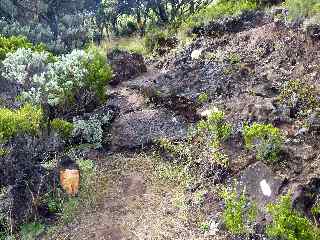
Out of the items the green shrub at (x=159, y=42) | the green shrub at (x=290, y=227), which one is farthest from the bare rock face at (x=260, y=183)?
the green shrub at (x=159, y=42)

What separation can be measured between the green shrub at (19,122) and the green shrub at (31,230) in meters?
1.46

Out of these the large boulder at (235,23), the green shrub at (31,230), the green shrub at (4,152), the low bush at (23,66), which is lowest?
the green shrub at (31,230)

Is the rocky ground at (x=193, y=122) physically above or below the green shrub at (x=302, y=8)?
below

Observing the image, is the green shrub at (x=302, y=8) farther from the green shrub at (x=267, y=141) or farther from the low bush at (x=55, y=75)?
the green shrub at (x=267, y=141)

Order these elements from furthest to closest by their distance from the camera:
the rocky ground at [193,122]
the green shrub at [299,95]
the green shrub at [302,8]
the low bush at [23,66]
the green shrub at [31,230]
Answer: the green shrub at [302,8] → the low bush at [23,66] → the green shrub at [299,95] → the green shrub at [31,230] → the rocky ground at [193,122]

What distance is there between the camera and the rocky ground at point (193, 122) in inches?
300

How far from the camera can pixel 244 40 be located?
532 inches

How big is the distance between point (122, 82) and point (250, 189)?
7917 mm

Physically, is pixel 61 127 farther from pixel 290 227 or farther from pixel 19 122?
pixel 290 227

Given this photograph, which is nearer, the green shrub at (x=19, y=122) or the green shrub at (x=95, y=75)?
the green shrub at (x=19, y=122)

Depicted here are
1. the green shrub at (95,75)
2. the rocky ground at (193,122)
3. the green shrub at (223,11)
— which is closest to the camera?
the rocky ground at (193,122)

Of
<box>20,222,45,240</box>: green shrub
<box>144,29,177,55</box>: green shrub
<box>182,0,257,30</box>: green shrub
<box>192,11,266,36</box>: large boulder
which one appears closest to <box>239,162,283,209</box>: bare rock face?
<box>20,222,45,240</box>: green shrub

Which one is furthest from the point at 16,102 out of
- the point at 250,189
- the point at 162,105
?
the point at 250,189

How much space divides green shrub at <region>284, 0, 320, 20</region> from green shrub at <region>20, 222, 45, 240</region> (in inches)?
302
